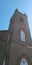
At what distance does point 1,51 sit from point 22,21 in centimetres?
577

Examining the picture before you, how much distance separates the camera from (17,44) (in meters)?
20.6

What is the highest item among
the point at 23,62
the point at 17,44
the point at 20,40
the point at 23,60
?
the point at 20,40

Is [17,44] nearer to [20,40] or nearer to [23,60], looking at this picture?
[20,40]

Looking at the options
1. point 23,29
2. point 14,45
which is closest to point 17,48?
point 14,45

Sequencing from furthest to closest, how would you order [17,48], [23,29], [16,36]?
[23,29] < [16,36] < [17,48]

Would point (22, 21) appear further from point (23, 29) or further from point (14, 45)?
point (14, 45)

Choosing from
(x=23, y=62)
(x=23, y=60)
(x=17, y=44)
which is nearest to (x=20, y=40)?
(x=17, y=44)

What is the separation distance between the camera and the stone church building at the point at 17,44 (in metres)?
19.7

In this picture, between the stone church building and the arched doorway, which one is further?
the stone church building

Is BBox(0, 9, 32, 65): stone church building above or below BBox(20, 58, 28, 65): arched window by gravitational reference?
above

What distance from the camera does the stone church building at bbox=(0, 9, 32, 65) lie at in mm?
19688

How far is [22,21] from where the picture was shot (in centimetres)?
2425

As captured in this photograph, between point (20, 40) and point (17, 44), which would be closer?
point (17, 44)

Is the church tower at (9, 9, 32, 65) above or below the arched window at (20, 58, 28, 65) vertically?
above
